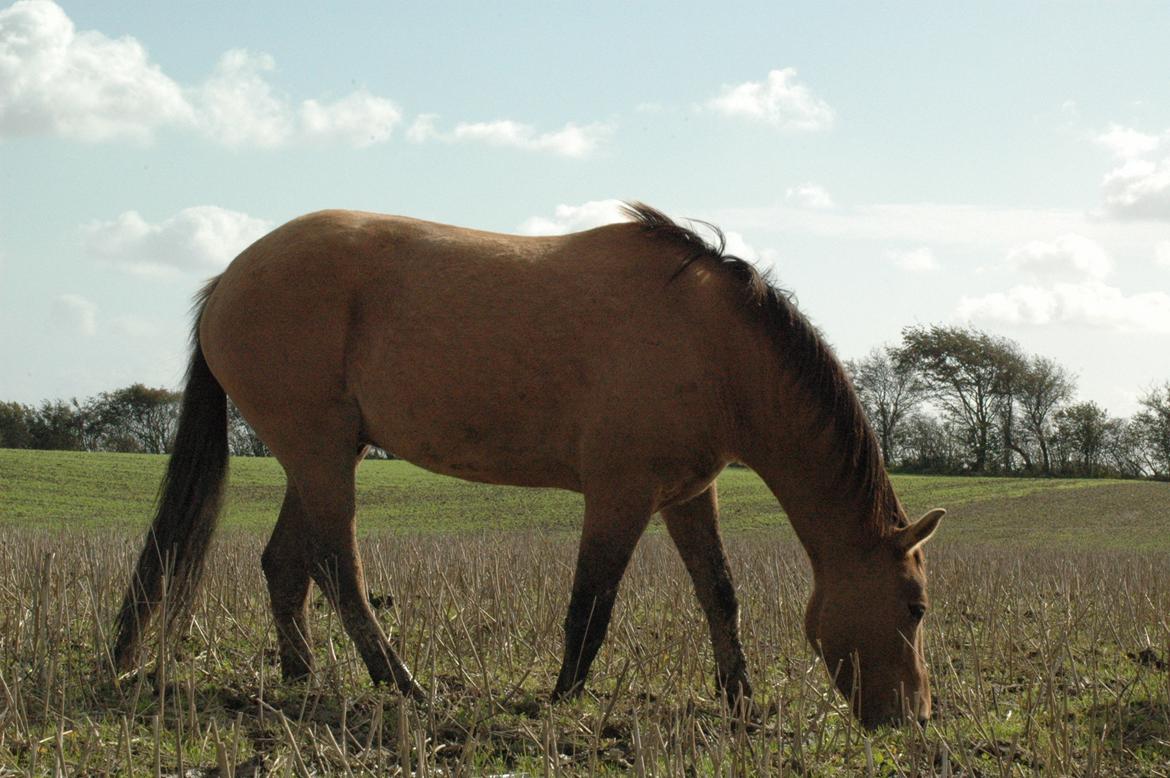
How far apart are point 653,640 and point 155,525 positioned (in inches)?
108

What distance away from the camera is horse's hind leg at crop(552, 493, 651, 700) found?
4.88m

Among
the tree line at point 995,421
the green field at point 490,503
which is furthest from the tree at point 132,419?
the tree line at point 995,421

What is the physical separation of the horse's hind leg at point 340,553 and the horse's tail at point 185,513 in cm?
65

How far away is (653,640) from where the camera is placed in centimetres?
577

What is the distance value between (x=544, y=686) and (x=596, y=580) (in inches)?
29.4

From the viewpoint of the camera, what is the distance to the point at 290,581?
5.61 metres

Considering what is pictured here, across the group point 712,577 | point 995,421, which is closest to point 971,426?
point 995,421

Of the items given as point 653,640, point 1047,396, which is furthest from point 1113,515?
point 653,640

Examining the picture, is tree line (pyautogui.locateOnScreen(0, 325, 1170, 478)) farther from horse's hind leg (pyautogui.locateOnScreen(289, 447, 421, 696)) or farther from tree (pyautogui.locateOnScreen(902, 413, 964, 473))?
horse's hind leg (pyautogui.locateOnScreen(289, 447, 421, 696))

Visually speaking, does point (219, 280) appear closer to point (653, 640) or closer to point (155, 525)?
point (155, 525)

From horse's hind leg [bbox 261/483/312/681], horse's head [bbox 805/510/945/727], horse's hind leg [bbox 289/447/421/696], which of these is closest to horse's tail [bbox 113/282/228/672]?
horse's hind leg [bbox 261/483/312/681]

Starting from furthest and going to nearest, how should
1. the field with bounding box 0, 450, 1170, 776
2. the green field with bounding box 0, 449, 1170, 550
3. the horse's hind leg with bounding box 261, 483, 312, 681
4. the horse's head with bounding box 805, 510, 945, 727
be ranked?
1. the green field with bounding box 0, 449, 1170, 550
2. the horse's hind leg with bounding box 261, 483, 312, 681
3. the horse's head with bounding box 805, 510, 945, 727
4. the field with bounding box 0, 450, 1170, 776

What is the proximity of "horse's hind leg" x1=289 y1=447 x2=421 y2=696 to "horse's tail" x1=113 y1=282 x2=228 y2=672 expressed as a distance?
2.13ft

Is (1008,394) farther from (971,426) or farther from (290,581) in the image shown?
(290,581)
